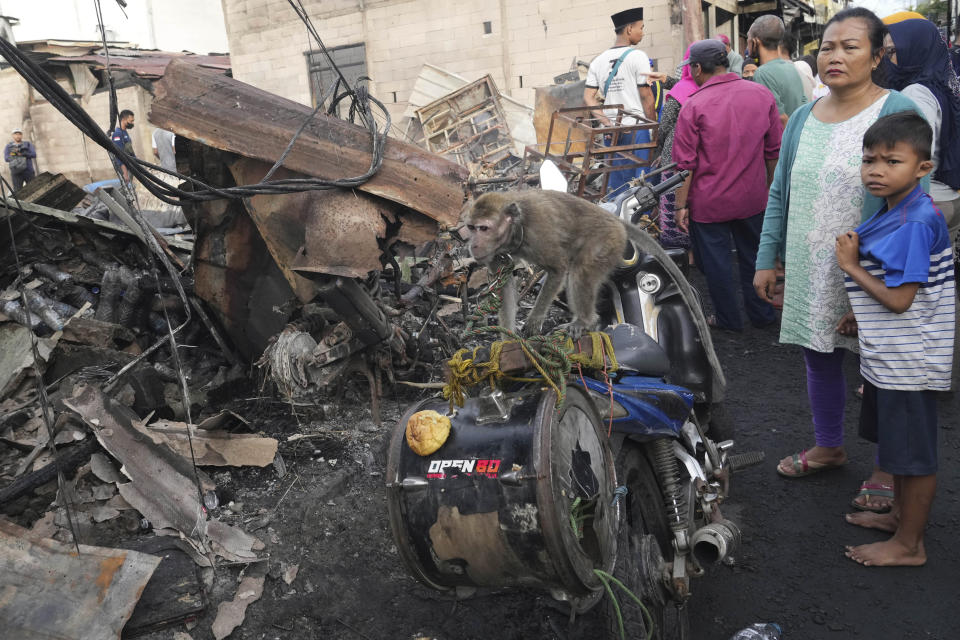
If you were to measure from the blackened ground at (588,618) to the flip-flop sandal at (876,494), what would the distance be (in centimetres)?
10

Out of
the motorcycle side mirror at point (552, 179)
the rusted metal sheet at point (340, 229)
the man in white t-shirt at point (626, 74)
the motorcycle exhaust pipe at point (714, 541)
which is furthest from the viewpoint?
the man in white t-shirt at point (626, 74)

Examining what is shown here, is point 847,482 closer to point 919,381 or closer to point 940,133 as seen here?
point 919,381

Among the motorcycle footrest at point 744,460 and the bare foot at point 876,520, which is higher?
the motorcycle footrest at point 744,460

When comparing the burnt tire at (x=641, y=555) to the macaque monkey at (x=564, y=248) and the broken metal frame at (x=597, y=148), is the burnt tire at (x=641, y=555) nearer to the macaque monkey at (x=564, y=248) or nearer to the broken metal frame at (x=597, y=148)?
the macaque monkey at (x=564, y=248)

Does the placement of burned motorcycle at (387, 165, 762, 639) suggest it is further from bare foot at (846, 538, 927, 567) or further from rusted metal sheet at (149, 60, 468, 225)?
rusted metal sheet at (149, 60, 468, 225)

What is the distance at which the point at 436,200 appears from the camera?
3.88 m

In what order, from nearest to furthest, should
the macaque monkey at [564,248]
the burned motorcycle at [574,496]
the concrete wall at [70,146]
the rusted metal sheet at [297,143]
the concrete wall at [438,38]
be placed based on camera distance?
the burned motorcycle at [574,496] → the macaque monkey at [564,248] → the rusted metal sheet at [297,143] → the concrete wall at [438,38] → the concrete wall at [70,146]

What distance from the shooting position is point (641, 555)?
7.19 ft

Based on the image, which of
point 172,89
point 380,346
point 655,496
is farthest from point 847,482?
point 172,89

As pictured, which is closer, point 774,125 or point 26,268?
point 774,125

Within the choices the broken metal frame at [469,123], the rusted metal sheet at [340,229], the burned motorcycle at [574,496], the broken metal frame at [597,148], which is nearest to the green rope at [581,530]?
the burned motorcycle at [574,496]

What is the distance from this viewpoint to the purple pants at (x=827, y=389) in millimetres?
3303

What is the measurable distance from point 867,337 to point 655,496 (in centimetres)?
111

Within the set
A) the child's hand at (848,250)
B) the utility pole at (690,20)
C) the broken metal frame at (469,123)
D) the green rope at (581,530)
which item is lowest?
the green rope at (581,530)
